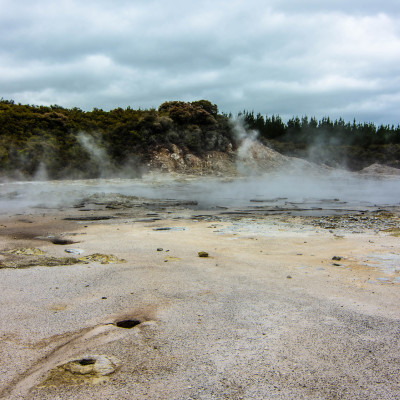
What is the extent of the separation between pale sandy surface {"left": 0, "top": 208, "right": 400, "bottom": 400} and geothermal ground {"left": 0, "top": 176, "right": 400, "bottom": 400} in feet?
0.04

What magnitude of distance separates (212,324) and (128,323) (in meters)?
0.75

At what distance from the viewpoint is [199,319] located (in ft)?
11.8

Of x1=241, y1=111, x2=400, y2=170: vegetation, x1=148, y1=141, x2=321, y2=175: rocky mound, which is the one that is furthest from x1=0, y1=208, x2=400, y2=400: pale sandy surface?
x1=241, y1=111, x2=400, y2=170: vegetation

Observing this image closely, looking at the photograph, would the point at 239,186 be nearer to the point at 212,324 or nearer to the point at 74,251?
the point at 74,251

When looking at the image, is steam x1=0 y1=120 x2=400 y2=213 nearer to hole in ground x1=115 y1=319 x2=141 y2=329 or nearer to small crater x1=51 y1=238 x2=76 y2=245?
small crater x1=51 y1=238 x2=76 y2=245

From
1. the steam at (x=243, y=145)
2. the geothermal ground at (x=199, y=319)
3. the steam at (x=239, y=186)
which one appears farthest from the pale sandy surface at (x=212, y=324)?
the steam at (x=243, y=145)

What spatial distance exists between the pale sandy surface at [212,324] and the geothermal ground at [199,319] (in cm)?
1

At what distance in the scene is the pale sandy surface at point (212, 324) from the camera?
8.43 ft

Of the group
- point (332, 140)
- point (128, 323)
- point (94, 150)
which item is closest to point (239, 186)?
point (94, 150)

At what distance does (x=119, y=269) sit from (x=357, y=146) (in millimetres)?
63634

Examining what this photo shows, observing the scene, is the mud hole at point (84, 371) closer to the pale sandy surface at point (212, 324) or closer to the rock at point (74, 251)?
the pale sandy surface at point (212, 324)

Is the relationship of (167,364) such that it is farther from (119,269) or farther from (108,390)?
(119,269)

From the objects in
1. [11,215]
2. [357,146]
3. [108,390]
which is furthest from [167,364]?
[357,146]

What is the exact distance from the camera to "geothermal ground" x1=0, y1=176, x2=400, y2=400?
2.59 m
